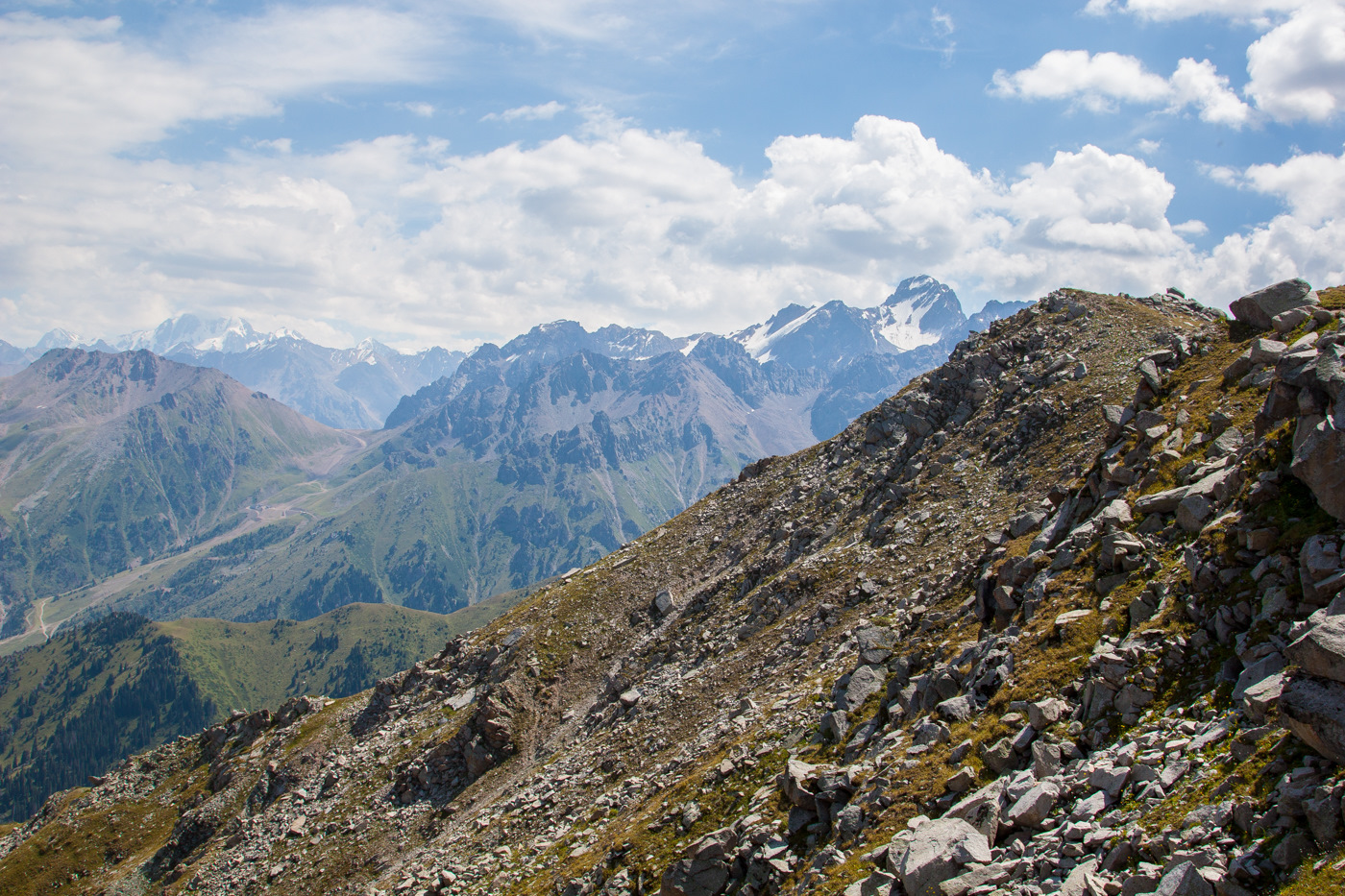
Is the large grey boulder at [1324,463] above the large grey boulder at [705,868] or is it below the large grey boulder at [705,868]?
above

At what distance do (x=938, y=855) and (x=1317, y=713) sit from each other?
31.2 ft

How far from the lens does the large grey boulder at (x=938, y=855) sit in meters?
18.5

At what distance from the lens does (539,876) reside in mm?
40031

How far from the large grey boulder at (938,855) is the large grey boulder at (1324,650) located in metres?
8.88

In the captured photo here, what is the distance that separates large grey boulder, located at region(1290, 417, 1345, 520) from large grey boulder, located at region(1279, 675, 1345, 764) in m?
6.49

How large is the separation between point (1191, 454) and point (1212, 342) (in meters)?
13.5

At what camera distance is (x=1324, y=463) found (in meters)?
19.8

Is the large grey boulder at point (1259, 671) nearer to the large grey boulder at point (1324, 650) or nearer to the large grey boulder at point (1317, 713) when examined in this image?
the large grey boulder at point (1324, 650)

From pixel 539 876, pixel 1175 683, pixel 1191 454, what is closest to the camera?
pixel 1175 683

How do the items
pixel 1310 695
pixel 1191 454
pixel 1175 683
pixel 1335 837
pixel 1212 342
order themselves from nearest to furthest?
1. pixel 1335 837
2. pixel 1310 695
3. pixel 1175 683
4. pixel 1191 454
5. pixel 1212 342

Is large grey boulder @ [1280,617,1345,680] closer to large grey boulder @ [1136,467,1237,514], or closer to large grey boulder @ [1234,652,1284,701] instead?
large grey boulder @ [1234,652,1284,701]

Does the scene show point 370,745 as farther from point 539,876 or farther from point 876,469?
point 876,469

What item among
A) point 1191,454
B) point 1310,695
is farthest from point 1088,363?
point 1310,695

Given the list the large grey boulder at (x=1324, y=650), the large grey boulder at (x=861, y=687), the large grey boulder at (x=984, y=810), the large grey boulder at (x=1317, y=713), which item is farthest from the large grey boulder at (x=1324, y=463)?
the large grey boulder at (x=861, y=687)
